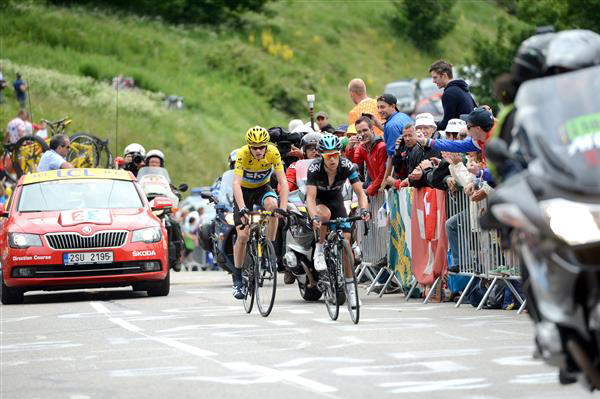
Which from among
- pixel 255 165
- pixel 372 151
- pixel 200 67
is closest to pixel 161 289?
pixel 372 151

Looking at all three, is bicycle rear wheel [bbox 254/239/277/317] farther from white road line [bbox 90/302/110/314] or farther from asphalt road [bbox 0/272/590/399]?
white road line [bbox 90/302/110/314]

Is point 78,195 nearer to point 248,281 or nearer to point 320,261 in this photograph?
point 248,281

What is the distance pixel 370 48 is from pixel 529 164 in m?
96.2

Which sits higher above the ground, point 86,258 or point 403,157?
point 403,157

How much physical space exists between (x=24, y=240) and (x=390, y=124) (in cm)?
502

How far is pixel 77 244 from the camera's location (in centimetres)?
1881

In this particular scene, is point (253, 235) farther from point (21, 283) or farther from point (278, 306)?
point (21, 283)

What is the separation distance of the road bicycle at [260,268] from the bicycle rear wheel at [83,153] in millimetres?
12368

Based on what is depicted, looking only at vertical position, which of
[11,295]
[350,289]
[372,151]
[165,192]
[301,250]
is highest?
[372,151]

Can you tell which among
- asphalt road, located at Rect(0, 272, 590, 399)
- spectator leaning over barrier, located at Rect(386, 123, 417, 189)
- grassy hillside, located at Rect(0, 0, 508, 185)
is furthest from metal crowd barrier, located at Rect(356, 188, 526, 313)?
grassy hillside, located at Rect(0, 0, 508, 185)

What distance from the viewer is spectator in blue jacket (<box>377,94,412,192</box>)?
18516 millimetres

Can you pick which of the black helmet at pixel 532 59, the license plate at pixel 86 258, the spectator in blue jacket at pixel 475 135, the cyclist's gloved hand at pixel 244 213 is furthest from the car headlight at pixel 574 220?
the license plate at pixel 86 258

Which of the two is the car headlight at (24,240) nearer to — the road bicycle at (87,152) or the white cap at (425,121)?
the white cap at (425,121)

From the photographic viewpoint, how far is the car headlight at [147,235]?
19141 millimetres
